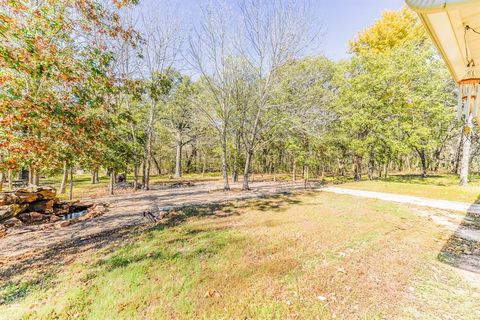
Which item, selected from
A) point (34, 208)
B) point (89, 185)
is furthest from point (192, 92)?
point (34, 208)

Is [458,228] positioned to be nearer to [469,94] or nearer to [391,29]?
[469,94]

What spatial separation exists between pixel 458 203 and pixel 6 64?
14464mm

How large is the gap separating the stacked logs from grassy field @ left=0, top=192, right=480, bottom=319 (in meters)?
4.78

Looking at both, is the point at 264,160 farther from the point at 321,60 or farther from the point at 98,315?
the point at 98,315

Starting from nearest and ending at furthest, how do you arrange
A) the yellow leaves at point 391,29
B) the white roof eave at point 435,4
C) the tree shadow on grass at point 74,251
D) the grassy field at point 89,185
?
the white roof eave at point 435,4
the tree shadow on grass at point 74,251
the grassy field at point 89,185
the yellow leaves at point 391,29

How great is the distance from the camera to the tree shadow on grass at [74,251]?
3619 mm

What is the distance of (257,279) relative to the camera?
343 centimetres

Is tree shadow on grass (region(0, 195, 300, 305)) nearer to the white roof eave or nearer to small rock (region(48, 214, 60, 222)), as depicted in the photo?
small rock (region(48, 214, 60, 222))

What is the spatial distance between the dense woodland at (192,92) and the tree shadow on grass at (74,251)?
2.08m

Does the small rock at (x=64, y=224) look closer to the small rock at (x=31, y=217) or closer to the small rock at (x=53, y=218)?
the small rock at (x=53, y=218)

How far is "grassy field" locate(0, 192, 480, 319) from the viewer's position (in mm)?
2783

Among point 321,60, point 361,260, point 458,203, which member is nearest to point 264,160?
point 321,60

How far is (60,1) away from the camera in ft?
15.4

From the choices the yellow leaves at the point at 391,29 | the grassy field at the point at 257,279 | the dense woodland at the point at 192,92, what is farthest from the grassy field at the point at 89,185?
the yellow leaves at the point at 391,29
